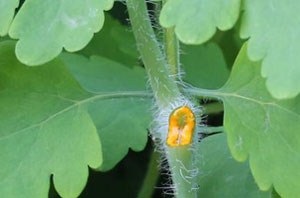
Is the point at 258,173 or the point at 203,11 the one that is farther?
the point at 258,173

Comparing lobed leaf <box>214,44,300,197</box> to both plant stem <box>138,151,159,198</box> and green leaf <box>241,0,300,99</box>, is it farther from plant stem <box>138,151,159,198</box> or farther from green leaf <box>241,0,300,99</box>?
plant stem <box>138,151,159,198</box>

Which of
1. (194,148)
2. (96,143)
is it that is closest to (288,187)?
(194,148)

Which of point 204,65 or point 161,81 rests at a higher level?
point 161,81

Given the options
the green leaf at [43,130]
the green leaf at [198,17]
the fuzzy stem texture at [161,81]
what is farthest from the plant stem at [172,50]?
the green leaf at [198,17]

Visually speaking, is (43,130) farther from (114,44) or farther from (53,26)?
(114,44)

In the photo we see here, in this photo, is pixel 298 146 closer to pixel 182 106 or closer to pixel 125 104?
pixel 182 106

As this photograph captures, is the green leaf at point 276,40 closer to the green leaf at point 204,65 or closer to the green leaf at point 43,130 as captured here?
the green leaf at point 43,130

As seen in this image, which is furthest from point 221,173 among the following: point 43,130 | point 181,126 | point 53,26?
point 53,26
